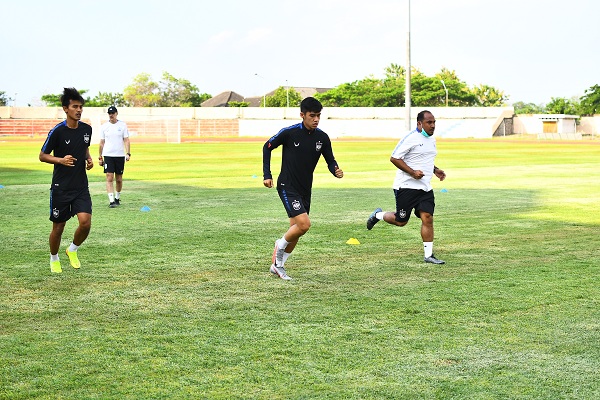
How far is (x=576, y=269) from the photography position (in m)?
9.70

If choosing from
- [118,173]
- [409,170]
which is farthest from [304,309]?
[118,173]

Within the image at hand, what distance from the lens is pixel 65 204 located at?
9539 mm

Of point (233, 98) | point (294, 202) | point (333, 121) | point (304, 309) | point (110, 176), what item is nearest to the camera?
point (304, 309)

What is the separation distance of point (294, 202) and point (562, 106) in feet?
353

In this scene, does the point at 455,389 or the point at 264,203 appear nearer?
the point at 455,389

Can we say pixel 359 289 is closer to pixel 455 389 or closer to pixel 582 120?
pixel 455 389

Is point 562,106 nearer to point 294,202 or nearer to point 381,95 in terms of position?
point 381,95

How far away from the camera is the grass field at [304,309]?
5.62m

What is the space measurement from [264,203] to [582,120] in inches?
3360

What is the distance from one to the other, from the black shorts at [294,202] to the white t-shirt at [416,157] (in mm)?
1773

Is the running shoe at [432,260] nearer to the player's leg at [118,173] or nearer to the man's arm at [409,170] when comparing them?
the man's arm at [409,170]

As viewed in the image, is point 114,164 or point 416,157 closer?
point 416,157

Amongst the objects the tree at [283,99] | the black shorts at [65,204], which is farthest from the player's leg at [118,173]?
the tree at [283,99]

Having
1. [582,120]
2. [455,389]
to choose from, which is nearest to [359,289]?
[455,389]
